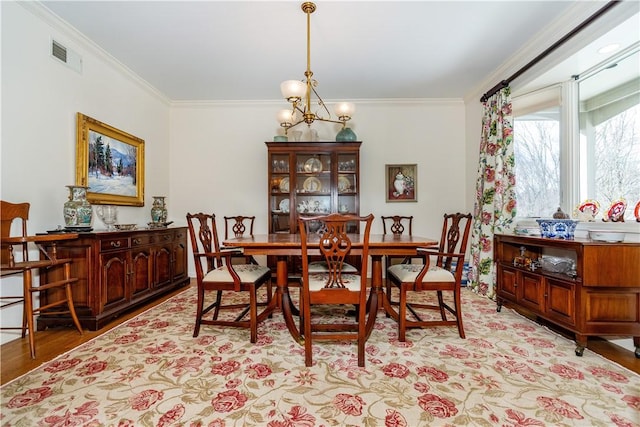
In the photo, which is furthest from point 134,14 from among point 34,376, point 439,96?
point 439,96

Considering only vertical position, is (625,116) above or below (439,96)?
below

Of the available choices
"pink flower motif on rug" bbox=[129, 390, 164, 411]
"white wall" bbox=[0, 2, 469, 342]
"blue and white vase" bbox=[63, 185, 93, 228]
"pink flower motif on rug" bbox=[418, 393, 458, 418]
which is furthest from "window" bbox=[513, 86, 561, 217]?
"blue and white vase" bbox=[63, 185, 93, 228]

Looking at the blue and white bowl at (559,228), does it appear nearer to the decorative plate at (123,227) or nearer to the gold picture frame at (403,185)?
the gold picture frame at (403,185)

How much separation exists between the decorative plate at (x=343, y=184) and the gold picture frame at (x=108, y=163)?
2646mm

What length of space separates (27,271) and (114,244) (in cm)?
70

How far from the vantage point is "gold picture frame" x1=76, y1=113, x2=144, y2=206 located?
292 cm

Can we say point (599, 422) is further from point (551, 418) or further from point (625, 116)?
point (625, 116)

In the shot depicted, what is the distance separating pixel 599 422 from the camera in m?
1.39

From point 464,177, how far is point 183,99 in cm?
440

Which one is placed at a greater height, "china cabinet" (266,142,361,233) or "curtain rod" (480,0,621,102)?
"curtain rod" (480,0,621,102)

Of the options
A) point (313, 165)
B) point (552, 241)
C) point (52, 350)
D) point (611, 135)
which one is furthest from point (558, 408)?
point (313, 165)

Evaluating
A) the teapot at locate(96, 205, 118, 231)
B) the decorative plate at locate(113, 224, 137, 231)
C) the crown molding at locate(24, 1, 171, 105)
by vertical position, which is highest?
the crown molding at locate(24, 1, 171, 105)

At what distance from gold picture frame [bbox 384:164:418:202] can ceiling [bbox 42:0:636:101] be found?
1137 mm

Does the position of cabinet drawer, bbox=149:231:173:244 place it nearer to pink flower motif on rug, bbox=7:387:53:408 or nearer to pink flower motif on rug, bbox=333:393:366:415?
pink flower motif on rug, bbox=7:387:53:408
